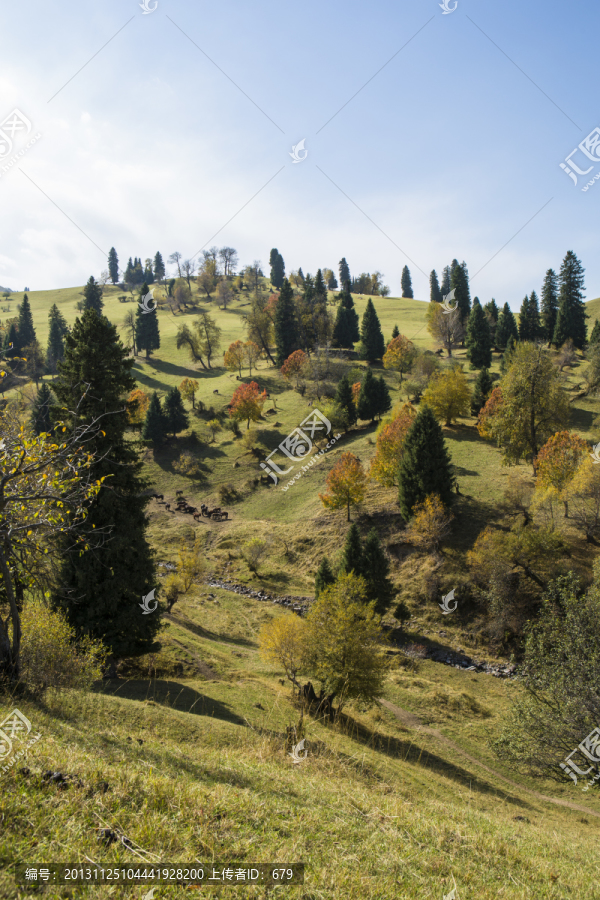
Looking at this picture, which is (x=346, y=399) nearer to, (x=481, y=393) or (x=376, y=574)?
(x=481, y=393)

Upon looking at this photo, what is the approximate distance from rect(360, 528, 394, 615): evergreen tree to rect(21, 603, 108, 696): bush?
79.0 ft

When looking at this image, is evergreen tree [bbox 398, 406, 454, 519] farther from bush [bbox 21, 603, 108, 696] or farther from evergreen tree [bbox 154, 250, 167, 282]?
evergreen tree [bbox 154, 250, 167, 282]

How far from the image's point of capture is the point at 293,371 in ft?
280

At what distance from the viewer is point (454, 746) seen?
869 inches

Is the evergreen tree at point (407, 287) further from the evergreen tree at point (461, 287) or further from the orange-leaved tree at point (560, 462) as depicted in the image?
the orange-leaved tree at point (560, 462)

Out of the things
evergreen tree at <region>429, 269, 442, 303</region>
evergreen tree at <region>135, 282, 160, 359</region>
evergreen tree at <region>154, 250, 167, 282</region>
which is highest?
evergreen tree at <region>154, 250, 167, 282</region>

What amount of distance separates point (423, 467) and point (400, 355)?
46557mm

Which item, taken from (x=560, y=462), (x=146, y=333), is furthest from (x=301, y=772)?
(x=146, y=333)

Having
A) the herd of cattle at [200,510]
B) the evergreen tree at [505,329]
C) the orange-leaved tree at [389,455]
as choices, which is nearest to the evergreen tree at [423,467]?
the orange-leaved tree at [389,455]

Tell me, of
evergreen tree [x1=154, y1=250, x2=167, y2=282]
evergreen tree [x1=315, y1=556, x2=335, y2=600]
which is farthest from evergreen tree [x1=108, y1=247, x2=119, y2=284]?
evergreen tree [x1=315, y1=556, x2=335, y2=600]

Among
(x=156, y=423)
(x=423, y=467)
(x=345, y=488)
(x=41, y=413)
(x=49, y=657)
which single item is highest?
(x=156, y=423)

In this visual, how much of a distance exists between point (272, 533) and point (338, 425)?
24.7 meters

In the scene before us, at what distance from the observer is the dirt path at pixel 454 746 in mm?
18219

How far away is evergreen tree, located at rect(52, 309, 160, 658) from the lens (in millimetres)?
18031
